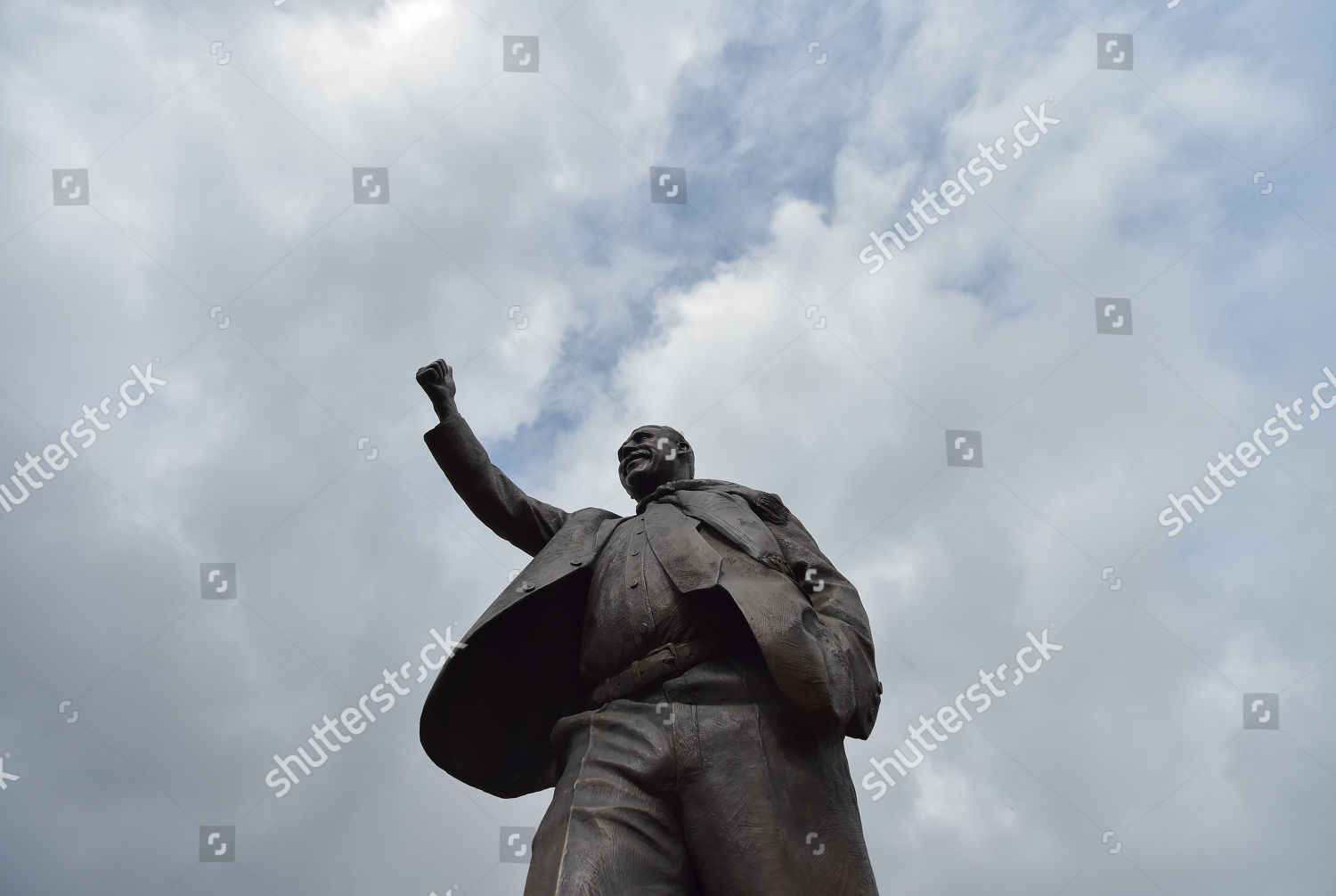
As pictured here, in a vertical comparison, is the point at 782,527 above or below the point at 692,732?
above

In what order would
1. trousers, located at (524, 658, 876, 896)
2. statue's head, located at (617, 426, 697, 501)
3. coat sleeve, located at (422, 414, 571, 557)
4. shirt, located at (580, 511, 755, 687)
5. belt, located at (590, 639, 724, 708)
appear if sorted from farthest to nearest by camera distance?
1. statue's head, located at (617, 426, 697, 501)
2. coat sleeve, located at (422, 414, 571, 557)
3. shirt, located at (580, 511, 755, 687)
4. belt, located at (590, 639, 724, 708)
5. trousers, located at (524, 658, 876, 896)

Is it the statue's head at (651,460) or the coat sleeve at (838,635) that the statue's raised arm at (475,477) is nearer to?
the statue's head at (651,460)

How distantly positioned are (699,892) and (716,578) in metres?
1.31

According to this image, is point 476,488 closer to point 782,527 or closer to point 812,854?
point 782,527

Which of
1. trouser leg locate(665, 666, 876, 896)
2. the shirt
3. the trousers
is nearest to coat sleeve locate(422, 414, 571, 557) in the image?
the shirt

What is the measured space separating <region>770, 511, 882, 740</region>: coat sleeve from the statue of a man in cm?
1

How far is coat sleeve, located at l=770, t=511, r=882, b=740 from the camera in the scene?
5.52 meters

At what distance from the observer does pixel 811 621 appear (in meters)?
5.64

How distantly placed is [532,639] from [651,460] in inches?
48.4

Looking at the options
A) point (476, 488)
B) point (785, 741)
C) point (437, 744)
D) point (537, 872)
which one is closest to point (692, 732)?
point (785, 741)

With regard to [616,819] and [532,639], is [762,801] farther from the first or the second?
[532,639]

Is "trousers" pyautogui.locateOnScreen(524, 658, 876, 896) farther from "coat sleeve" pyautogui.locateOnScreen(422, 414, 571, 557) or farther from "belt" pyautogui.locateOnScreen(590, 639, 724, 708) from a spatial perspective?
"coat sleeve" pyautogui.locateOnScreen(422, 414, 571, 557)

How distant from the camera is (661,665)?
5641 mm

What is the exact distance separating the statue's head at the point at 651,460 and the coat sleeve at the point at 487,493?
0.46 meters
